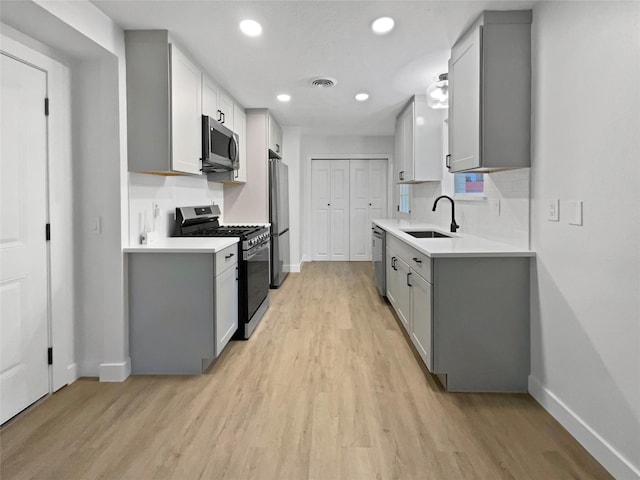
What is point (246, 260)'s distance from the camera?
3420 mm

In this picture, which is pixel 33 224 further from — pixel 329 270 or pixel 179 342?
pixel 329 270

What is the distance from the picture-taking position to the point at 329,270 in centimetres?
683

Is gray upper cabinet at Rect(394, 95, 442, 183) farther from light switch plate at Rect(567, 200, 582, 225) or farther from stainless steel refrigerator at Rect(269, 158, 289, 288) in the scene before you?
light switch plate at Rect(567, 200, 582, 225)

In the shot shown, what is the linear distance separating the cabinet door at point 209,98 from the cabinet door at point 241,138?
29.2 inches

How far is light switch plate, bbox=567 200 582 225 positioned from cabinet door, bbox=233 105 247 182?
11.2 feet

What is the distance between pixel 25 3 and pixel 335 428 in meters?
2.47

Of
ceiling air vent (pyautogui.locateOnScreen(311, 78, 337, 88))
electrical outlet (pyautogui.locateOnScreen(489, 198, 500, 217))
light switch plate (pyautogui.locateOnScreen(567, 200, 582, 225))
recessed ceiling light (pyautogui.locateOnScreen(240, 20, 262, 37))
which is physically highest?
ceiling air vent (pyautogui.locateOnScreen(311, 78, 337, 88))

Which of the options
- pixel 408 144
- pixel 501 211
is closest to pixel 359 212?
pixel 408 144

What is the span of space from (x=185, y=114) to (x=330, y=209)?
15.7 ft

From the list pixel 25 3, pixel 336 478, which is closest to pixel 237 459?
pixel 336 478

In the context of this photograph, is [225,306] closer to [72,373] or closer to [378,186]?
[72,373]

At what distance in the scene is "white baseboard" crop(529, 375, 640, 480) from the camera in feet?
5.46

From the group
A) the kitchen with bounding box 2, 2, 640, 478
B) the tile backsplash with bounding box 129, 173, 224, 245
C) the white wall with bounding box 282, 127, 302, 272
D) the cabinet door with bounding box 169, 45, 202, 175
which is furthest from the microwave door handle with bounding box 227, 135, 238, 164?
the white wall with bounding box 282, 127, 302, 272

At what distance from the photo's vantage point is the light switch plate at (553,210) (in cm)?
218
